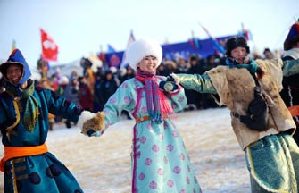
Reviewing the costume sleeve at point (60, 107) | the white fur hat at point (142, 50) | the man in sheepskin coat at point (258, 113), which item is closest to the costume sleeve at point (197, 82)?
the man in sheepskin coat at point (258, 113)

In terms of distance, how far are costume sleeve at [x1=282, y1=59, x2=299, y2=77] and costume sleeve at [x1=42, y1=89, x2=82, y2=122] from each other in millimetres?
1925

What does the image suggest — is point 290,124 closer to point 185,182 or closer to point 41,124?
point 185,182

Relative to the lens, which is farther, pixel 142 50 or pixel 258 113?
pixel 142 50

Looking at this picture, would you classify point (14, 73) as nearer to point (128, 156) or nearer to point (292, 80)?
point (292, 80)

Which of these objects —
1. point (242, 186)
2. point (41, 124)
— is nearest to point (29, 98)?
point (41, 124)

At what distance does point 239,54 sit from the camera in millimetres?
4387

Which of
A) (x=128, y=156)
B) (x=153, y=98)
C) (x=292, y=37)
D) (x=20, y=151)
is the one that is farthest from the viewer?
(x=128, y=156)

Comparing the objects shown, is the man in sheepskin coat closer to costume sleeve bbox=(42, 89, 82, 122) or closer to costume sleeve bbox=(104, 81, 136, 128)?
costume sleeve bbox=(104, 81, 136, 128)

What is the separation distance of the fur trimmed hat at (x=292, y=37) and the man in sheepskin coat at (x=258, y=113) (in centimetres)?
56

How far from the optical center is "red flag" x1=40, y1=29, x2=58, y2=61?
51.8 feet

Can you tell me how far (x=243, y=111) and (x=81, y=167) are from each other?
4.46m

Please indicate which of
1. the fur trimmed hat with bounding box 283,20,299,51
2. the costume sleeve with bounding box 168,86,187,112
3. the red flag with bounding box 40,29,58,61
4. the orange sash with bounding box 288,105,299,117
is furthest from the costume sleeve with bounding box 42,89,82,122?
the red flag with bounding box 40,29,58,61

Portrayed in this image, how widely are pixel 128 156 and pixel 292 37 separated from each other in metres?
4.40

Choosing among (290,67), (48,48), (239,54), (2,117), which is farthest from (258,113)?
(48,48)
